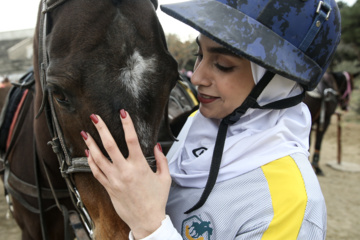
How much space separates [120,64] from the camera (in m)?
1.06

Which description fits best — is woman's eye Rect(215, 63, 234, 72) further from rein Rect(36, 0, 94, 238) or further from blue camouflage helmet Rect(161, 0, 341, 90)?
rein Rect(36, 0, 94, 238)

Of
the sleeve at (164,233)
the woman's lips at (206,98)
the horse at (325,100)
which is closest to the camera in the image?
the sleeve at (164,233)

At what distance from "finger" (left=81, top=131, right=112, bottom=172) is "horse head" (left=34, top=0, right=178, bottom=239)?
39 mm

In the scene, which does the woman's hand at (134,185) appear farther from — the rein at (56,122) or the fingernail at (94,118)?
the rein at (56,122)

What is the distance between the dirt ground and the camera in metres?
4.05

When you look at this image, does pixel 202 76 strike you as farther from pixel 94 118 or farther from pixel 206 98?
pixel 94 118

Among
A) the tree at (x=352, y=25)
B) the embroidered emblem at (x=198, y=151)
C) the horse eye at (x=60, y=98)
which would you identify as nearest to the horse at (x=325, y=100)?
the embroidered emblem at (x=198, y=151)

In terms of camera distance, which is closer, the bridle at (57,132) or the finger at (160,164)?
the finger at (160,164)

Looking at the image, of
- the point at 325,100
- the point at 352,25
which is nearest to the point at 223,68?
the point at 325,100

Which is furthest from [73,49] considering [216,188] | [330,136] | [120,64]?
[330,136]

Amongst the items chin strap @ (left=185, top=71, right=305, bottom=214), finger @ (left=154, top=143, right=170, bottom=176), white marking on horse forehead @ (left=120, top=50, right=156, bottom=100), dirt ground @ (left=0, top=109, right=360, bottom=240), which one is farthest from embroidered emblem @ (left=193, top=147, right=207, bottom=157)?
dirt ground @ (left=0, top=109, right=360, bottom=240)

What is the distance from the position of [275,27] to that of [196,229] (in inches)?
32.1

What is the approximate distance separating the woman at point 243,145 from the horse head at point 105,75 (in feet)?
0.31

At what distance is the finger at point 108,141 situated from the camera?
913 millimetres
